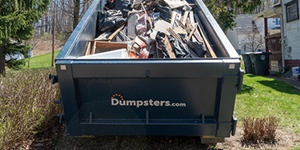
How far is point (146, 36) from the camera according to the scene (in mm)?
4234

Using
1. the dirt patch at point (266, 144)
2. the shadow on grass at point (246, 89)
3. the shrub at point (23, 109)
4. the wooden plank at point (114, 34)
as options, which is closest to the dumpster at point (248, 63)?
the shadow on grass at point (246, 89)

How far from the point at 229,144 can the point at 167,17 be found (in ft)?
9.11

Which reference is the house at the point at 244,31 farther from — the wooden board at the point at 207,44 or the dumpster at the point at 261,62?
the wooden board at the point at 207,44

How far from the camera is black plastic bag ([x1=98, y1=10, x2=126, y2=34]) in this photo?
4.44 meters

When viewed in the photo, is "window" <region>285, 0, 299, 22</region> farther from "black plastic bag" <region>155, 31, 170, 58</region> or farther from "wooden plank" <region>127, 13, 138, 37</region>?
"black plastic bag" <region>155, 31, 170, 58</region>

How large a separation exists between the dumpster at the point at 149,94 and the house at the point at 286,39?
11.0 metres

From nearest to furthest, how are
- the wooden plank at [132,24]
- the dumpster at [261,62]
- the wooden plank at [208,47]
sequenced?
the wooden plank at [208,47]
the wooden plank at [132,24]
the dumpster at [261,62]

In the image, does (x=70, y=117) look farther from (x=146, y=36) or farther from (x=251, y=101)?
(x=251, y=101)

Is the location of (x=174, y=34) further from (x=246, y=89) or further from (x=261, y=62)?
(x=261, y=62)

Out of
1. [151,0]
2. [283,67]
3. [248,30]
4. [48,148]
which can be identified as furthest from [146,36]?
[248,30]

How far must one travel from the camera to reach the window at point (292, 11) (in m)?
11.6

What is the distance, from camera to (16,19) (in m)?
9.64

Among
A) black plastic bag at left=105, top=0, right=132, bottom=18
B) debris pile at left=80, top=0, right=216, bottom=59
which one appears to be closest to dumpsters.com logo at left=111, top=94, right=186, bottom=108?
debris pile at left=80, top=0, right=216, bottom=59

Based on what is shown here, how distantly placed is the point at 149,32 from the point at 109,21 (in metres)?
0.86
